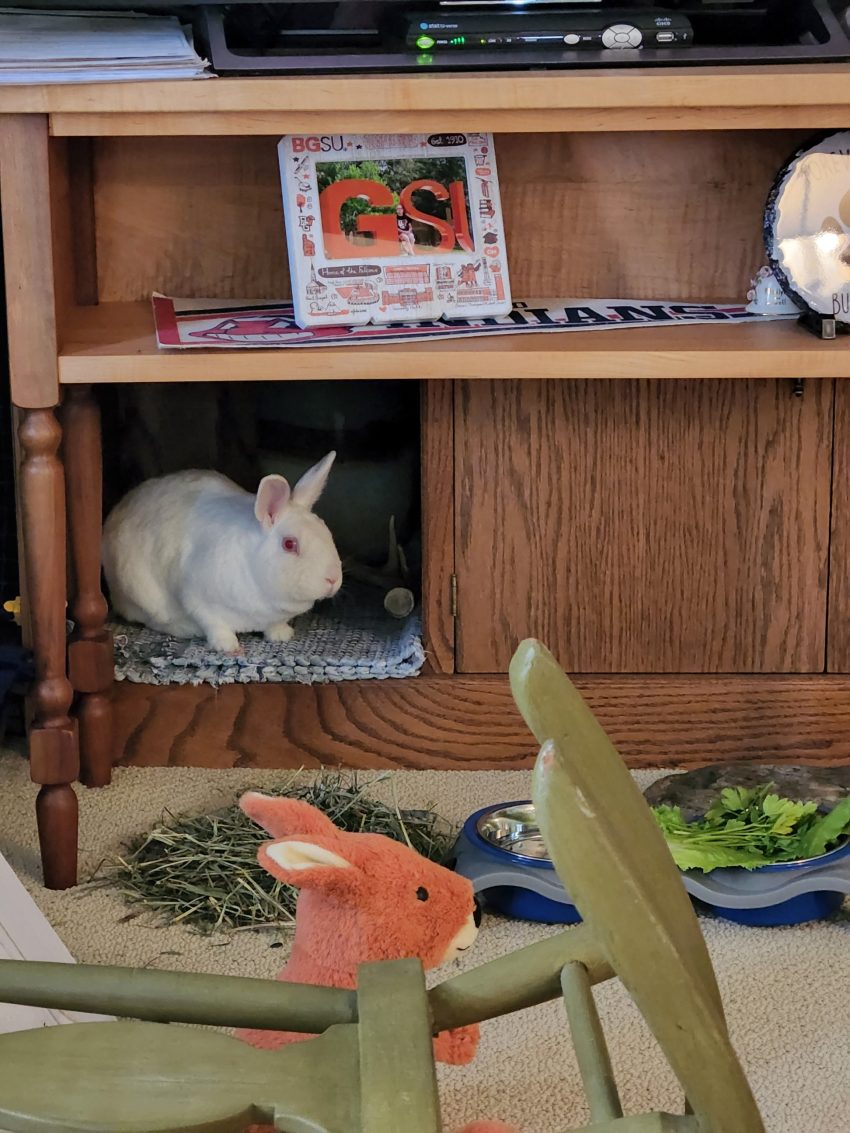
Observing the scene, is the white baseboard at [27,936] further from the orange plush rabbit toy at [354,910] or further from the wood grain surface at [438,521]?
the wood grain surface at [438,521]

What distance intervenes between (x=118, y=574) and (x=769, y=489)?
28.7 inches

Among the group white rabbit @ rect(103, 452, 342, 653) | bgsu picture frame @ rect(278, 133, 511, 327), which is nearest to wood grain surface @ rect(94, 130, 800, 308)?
bgsu picture frame @ rect(278, 133, 511, 327)

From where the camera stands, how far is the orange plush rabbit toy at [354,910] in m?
0.87

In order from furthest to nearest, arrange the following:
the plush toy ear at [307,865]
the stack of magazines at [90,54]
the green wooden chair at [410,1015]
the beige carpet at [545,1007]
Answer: the stack of magazines at [90,54], the beige carpet at [545,1007], the plush toy ear at [307,865], the green wooden chair at [410,1015]

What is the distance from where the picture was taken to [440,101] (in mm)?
1214

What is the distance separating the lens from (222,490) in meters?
1.63

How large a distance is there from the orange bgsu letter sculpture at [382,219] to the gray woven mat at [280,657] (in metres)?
0.43

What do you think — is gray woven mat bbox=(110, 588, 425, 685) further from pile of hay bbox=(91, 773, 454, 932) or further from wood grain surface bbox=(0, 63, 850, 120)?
wood grain surface bbox=(0, 63, 850, 120)

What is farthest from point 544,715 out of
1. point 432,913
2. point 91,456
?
point 91,456

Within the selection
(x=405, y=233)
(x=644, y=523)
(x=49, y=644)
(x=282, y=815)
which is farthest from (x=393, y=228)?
(x=282, y=815)

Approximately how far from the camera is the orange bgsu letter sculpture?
4.62ft

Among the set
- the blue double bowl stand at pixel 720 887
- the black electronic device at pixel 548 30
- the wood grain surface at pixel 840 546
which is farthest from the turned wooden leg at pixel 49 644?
the wood grain surface at pixel 840 546

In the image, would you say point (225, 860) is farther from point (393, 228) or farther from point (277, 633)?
point (393, 228)

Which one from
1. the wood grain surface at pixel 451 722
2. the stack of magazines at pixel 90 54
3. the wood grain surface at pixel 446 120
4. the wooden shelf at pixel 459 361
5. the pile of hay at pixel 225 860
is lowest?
the pile of hay at pixel 225 860
